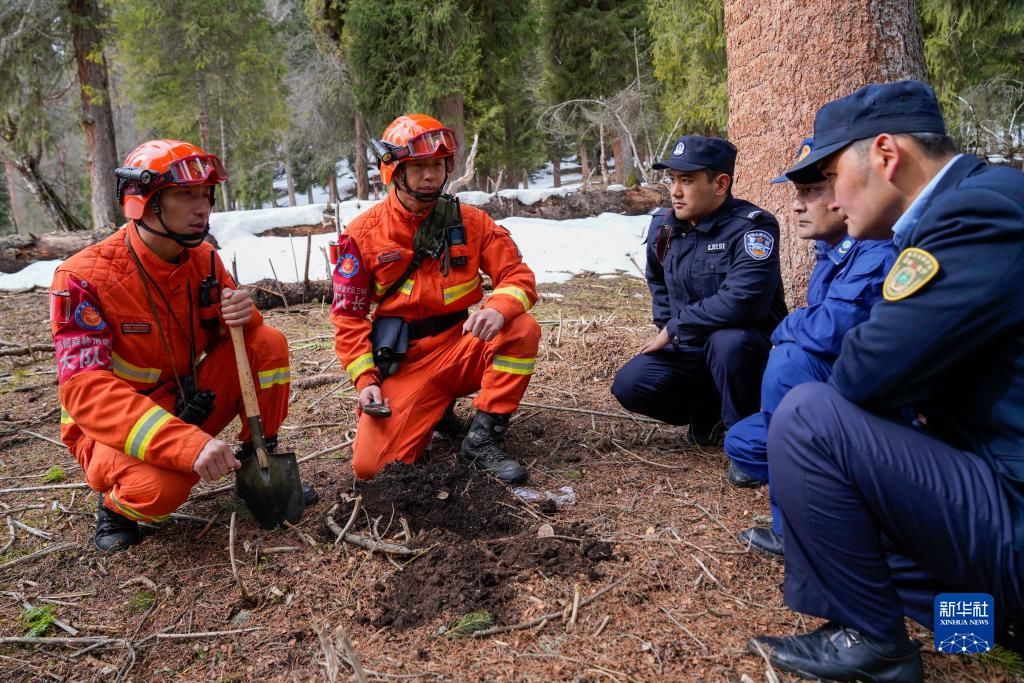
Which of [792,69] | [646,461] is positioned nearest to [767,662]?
[646,461]

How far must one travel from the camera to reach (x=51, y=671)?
214cm

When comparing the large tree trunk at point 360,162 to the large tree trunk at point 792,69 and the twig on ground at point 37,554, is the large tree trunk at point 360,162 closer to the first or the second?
the large tree trunk at point 792,69

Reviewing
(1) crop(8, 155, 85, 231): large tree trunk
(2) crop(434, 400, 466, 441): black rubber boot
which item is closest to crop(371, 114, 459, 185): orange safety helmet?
(2) crop(434, 400, 466, 441): black rubber boot

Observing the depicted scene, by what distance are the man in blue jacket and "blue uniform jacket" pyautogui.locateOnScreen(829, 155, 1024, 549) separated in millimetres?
597

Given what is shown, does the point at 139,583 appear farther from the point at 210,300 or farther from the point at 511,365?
the point at 511,365

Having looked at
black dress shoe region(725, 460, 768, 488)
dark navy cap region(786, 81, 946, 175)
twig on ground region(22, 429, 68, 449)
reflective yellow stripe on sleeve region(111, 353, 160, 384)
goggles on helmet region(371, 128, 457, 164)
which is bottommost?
black dress shoe region(725, 460, 768, 488)

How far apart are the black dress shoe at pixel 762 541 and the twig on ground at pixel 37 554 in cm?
281

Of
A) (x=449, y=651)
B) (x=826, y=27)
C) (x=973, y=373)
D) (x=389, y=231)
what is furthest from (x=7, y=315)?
(x=973, y=373)

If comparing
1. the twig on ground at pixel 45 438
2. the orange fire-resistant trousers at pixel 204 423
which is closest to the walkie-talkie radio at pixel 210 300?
the orange fire-resistant trousers at pixel 204 423

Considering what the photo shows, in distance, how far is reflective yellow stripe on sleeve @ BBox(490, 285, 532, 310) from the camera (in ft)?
11.4

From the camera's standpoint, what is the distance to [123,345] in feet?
9.45

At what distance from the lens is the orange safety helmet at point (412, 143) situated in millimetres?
3340

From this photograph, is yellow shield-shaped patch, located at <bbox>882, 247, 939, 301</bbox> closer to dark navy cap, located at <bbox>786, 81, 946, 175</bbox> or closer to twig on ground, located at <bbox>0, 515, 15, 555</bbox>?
dark navy cap, located at <bbox>786, 81, 946, 175</bbox>

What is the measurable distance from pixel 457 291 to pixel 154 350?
4.81ft
